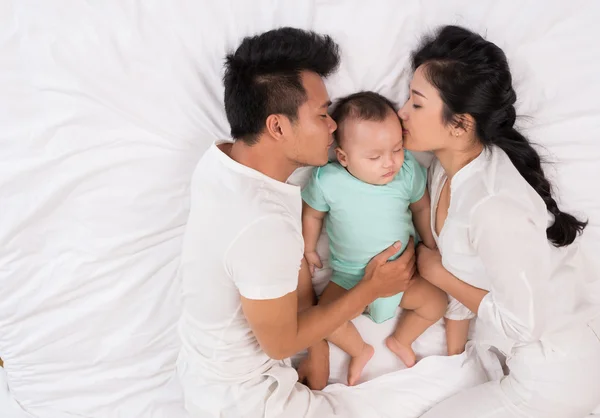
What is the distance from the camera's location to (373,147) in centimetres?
134

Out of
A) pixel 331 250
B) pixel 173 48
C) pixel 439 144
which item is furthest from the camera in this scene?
pixel 331 250

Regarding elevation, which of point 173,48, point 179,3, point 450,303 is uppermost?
point 179,3

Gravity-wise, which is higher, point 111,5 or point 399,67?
point 111,5

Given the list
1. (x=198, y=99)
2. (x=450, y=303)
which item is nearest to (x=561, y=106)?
(x=450, y=303)

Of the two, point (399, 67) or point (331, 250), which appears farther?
point (331, 250)

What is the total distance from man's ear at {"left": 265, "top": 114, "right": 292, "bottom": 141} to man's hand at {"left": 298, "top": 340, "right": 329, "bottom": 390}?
0.72 m

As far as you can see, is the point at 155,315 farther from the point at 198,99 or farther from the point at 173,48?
the point at 173,48

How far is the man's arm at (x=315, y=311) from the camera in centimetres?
123

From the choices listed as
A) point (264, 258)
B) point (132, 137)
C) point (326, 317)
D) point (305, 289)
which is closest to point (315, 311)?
point (326, 317)

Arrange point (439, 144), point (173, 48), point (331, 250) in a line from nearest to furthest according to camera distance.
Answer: point (439, 144) < point (173, 48) < point (331, 250)

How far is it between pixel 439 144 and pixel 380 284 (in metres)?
0.43

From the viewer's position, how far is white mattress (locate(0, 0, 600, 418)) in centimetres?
142

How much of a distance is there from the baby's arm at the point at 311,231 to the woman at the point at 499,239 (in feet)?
1.06

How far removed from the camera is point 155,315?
160cm
